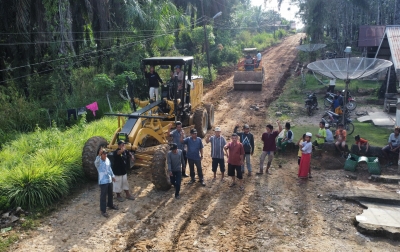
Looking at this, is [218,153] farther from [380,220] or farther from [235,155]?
[380,220]

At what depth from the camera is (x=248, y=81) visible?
20.7 metres

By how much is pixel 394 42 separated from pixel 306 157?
31.8ft

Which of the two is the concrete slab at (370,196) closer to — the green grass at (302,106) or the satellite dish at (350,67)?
the green grass at (302,106)

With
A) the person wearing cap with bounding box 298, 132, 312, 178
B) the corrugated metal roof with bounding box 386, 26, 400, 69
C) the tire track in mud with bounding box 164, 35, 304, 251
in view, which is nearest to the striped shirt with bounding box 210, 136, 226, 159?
the tire track in mud with bounding box 164, 35, 304, 251

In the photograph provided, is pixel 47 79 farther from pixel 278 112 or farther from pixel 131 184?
pixel 278 112

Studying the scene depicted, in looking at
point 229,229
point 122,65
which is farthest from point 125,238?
point 122,65

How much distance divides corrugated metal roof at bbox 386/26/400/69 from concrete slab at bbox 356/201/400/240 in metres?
8.10

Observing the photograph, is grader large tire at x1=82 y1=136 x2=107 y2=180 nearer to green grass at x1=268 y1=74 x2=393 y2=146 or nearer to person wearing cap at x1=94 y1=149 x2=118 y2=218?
person wearing cap at x1=94 y1=149 x2=118 y2=218

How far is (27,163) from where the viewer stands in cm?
866

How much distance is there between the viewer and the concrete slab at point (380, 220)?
21.2 feet

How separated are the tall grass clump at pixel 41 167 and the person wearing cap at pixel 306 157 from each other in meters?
5.43

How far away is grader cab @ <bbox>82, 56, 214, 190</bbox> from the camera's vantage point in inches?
323

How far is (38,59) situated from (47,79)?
2.89 feet

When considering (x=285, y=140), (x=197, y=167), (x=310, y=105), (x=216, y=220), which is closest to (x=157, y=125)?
(x=197, y=167)
